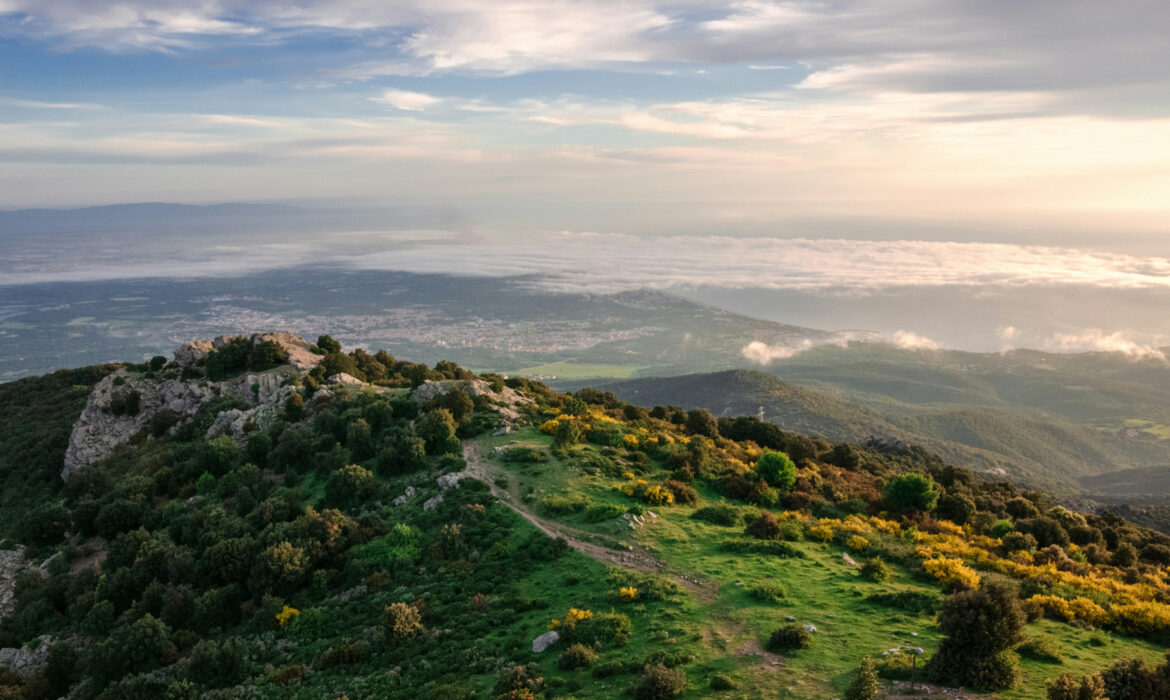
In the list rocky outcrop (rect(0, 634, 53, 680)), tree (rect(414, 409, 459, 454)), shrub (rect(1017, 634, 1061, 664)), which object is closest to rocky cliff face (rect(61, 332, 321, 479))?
tree (rect(414, 409, 459, 454))

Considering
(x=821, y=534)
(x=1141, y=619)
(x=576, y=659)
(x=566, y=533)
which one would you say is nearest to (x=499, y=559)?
(x=566, y=533)

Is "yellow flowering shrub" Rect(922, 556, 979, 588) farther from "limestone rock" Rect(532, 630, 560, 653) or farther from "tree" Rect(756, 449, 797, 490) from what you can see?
"limestone rock" Rect(532, 630, 560, 653)

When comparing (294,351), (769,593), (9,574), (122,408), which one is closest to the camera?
(769,593)

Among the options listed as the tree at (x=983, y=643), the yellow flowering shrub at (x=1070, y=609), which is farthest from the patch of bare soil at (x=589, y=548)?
the yellow flowering shrub at (x=1070, y=609)

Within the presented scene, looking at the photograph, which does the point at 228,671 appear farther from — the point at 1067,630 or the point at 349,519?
the point at 1067,630

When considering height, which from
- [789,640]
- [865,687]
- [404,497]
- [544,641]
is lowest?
[404,497]

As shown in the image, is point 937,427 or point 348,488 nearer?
point 348,488

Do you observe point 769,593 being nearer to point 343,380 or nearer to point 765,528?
point 765,528
